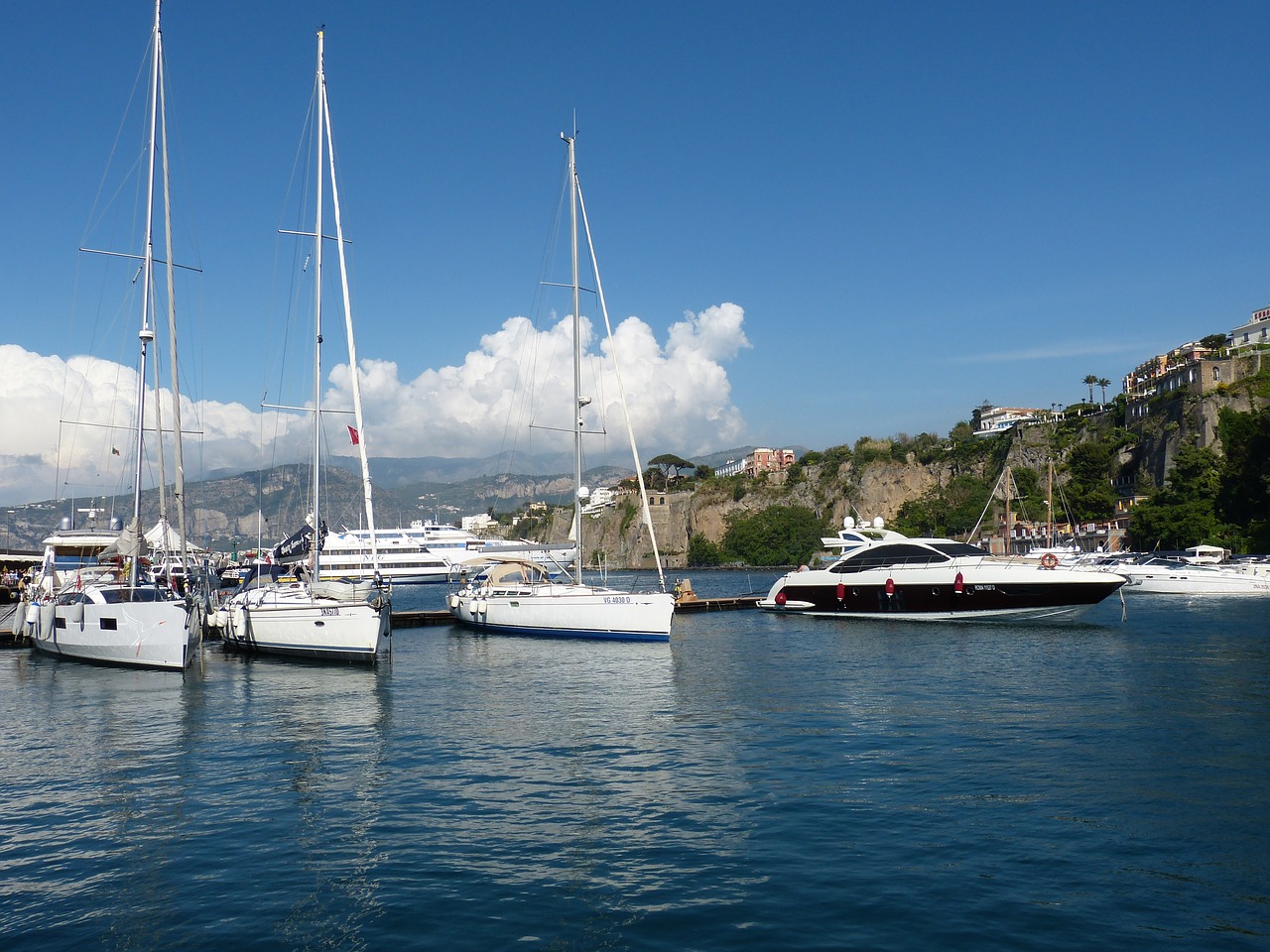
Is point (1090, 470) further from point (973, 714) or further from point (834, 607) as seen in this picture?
point (973, 714)

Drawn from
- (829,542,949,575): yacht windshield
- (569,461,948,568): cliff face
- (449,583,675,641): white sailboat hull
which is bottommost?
(449,583,675,641): white sailboat hull

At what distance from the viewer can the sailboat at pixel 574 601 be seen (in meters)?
36.6

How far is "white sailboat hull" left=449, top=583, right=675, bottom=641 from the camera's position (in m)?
36.5

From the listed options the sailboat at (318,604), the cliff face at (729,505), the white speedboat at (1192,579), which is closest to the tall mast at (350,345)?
the sailboat at (318,604)

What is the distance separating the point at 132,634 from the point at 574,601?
51.9 feet

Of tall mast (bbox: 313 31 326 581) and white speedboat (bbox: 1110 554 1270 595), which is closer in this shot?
tall mast (bbox: 313 31 326 581)

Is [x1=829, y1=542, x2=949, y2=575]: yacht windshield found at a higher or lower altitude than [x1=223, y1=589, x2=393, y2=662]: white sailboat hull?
higher

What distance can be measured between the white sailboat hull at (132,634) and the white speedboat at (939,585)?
3158 cm

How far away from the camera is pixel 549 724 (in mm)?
20609

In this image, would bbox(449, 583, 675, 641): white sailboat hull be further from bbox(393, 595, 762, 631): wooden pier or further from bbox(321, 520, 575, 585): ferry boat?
bbox(321, 520, 575, 585): ferry boat

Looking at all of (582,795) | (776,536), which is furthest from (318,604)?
(776,536)

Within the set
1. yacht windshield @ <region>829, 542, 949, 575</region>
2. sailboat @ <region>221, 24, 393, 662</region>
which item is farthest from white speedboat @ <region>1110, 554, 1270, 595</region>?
sailboat @ <region>221, 24, 393, 662</region>

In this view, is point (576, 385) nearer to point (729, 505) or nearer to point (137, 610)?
point (137, 610)

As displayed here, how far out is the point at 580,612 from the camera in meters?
37.4
